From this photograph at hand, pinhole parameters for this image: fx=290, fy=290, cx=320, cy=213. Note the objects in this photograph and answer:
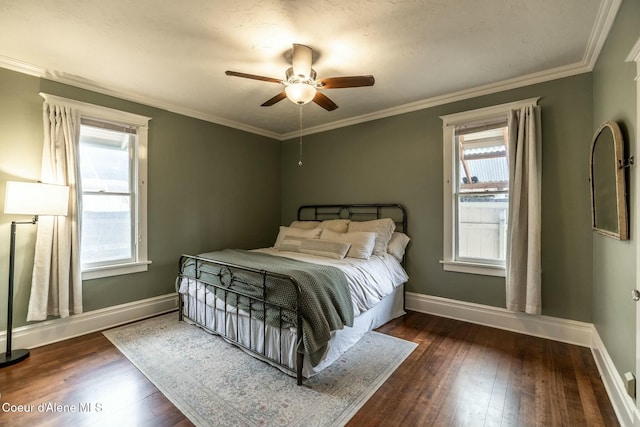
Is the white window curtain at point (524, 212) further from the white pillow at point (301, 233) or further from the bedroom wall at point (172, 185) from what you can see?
the bedroom wall at point (172, 185)

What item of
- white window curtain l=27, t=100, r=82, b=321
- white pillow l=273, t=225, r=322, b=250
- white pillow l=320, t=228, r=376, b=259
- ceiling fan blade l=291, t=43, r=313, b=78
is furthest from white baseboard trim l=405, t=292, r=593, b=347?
white window curtain l=27, t=100, r=82, b=321

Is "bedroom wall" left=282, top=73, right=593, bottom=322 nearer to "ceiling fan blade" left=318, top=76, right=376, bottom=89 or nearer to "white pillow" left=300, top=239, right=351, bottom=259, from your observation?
"white pillow" left=300, top=239, right=351, bottom=259

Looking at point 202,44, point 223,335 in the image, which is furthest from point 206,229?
point 202,44

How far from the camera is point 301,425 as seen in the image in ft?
5.53

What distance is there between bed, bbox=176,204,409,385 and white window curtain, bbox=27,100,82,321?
3.16 ft

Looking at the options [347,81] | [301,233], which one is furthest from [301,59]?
[301,233]

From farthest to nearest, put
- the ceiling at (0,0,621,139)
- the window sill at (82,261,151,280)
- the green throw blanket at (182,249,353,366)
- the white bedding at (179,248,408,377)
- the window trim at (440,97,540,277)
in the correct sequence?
1. the window trim at (440,97,540,277)
2. the window sill at (82,261,151,280)
3. the white bedding at (179,248,408,377)
4. the green throw blanket at (182,249,353,366)
5. the ceiling at (0,0,621,139)

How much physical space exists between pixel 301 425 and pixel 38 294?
264 centimetres

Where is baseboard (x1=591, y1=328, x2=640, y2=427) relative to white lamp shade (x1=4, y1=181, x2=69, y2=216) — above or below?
below

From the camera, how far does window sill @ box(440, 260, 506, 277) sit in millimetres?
3076

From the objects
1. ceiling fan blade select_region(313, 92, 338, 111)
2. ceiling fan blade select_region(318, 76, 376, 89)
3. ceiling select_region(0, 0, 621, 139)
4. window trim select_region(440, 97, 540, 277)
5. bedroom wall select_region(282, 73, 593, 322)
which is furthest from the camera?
window trim select_region(440, 97, 540, 277)

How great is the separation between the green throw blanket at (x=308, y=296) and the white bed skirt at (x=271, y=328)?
10 centimetres

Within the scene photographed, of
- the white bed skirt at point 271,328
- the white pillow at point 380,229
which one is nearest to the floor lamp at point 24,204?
the white bed skirt at point 271,328

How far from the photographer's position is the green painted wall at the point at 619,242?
1629 millimetres
